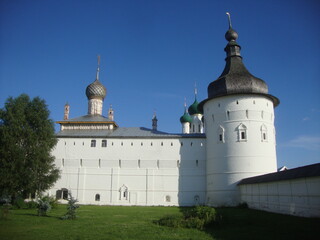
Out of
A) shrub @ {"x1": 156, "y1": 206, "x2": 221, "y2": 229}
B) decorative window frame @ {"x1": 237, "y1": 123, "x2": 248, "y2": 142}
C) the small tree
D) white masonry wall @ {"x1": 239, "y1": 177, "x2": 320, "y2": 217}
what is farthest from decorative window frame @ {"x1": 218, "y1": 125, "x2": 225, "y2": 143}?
the small tree

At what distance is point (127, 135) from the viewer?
20672 mm

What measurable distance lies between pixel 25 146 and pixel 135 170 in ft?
23.9

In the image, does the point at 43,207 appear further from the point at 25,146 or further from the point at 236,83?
the point at 236,83

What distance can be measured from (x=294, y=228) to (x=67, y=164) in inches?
640

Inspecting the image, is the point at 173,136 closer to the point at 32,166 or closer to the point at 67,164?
the point at 67,164

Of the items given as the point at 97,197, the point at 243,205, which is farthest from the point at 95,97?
the point at 243,205

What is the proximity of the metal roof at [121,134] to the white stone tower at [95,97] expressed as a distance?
9.04 feet

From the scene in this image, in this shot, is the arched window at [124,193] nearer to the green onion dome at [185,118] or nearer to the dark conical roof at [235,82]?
the dark conical roof at [235,82]

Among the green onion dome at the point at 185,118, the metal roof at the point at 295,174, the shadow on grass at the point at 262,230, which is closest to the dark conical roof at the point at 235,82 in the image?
the metal roof at the point at 295,174

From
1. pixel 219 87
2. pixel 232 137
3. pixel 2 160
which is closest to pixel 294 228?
pixel 232 137

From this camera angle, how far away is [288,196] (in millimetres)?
11867

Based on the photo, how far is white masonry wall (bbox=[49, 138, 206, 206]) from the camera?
64.5ft

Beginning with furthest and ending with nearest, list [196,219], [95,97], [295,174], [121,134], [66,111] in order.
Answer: [95,97] → [66,111] → [121,134] → [295,174] → [196,219]

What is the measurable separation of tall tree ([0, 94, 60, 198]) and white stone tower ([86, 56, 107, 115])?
5.74m
